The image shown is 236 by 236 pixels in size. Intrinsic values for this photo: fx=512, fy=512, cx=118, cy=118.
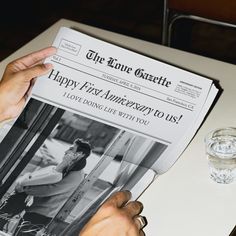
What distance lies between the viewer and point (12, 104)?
2.61 ft

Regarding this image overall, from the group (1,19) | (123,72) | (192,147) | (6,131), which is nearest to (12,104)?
(6,131)

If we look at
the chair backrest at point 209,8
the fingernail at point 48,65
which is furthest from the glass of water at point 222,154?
the chair backrest at point 209,8

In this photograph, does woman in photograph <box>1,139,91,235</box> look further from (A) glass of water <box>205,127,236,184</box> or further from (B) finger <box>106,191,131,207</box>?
(A) glass of water <box>205,127,236,184</box>

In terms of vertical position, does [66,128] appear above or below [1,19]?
below

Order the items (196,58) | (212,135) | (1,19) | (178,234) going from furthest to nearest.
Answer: (1,19) → (196,58) → (212,135) → (178,234)

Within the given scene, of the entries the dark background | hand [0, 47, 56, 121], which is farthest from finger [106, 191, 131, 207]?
the dark background

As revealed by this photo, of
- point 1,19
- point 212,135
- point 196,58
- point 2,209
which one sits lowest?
point 2,209

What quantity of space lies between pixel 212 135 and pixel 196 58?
209mm

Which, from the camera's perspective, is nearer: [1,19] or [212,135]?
[212,135]

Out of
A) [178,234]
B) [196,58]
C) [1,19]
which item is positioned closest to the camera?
[178,234]

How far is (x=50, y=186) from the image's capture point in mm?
662

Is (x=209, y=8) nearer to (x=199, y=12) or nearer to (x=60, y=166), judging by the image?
(x=199, y=12)

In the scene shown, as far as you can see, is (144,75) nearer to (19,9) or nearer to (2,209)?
(2,209)

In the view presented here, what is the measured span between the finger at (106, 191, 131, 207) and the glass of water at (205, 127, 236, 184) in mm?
123
